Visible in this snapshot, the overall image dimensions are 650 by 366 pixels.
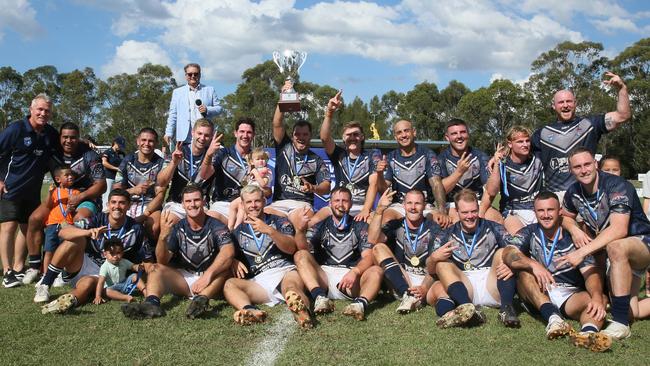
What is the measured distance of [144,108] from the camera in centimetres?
4003

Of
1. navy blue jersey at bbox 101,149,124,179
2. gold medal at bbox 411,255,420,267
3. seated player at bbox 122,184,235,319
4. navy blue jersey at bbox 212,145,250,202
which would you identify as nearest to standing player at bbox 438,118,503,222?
gold medal at bbox 411,255,420,267

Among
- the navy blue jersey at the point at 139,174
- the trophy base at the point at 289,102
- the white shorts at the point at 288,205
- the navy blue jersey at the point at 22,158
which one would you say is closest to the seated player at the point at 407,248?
the white shorts at the point at 288,205

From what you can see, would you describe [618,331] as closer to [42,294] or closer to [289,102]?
[289,102]

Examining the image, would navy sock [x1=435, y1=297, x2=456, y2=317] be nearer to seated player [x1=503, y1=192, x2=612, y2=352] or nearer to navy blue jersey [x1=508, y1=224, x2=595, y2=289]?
seated player [x1=503, y1=192, x2=612, y2=352]

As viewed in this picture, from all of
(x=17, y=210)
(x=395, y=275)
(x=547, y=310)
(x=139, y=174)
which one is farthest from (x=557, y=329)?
(x=17, y=210)

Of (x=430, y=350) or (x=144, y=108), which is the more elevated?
(x=144, y=108)

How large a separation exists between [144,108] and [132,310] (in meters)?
37.9

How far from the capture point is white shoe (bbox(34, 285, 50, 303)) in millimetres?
5039

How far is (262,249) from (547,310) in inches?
100

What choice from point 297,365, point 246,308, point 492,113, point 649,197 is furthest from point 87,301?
point 492,113

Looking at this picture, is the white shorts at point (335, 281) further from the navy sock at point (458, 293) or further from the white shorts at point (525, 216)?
the white shorts at point (525, 216)

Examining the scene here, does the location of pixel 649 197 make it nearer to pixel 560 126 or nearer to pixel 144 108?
pixel 560 126

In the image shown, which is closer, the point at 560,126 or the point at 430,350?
the point at 430,350

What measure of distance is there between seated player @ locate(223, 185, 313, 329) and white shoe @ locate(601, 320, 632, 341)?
7.53ft
